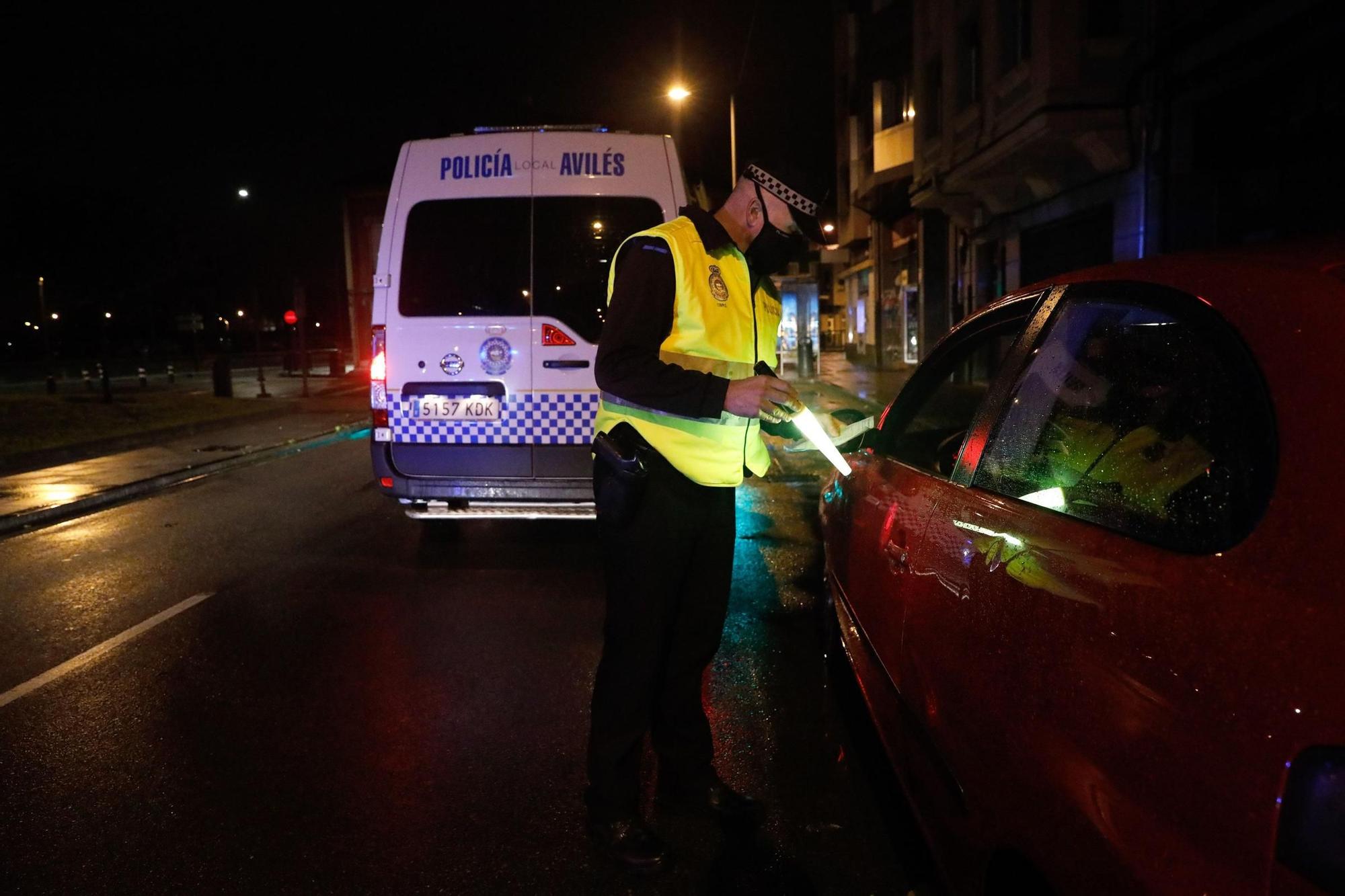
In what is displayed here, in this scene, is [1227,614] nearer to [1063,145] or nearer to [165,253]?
[1063,145]

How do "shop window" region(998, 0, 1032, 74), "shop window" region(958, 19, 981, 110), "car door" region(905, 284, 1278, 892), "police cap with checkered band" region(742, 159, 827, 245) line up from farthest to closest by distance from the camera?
"shop window" region(958, 19, 981, 110), "shop window" region(998, 0, 1032, 74), "police cap with checkered band" region(742, 159, 827, 245), "car door" region(905, 284, 1278, 892)

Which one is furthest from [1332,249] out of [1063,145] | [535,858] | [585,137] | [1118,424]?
[1063,145]

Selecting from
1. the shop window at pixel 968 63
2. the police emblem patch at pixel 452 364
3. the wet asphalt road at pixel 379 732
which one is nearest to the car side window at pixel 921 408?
the wet asphalt road at pixel 379 732

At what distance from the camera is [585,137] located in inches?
219

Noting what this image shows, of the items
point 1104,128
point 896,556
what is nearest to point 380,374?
point 896,556

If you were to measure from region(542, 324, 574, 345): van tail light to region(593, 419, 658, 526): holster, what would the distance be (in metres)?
2.93

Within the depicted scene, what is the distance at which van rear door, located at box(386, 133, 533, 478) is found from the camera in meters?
5.59

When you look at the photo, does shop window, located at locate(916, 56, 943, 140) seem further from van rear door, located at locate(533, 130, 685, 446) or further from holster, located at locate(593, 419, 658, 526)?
holster, located at locate(593, 419, 658, 526)

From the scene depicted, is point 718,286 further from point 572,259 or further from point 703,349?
point 572,259

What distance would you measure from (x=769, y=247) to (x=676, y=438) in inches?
24.9

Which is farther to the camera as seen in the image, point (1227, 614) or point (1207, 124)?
point (1207, 124)

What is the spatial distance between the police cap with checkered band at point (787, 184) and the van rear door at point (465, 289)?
301cm

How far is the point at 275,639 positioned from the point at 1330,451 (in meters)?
4.58

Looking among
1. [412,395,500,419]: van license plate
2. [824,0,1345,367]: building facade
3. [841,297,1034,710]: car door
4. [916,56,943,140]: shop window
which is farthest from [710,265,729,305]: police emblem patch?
[916,56,943,140]: shop window
